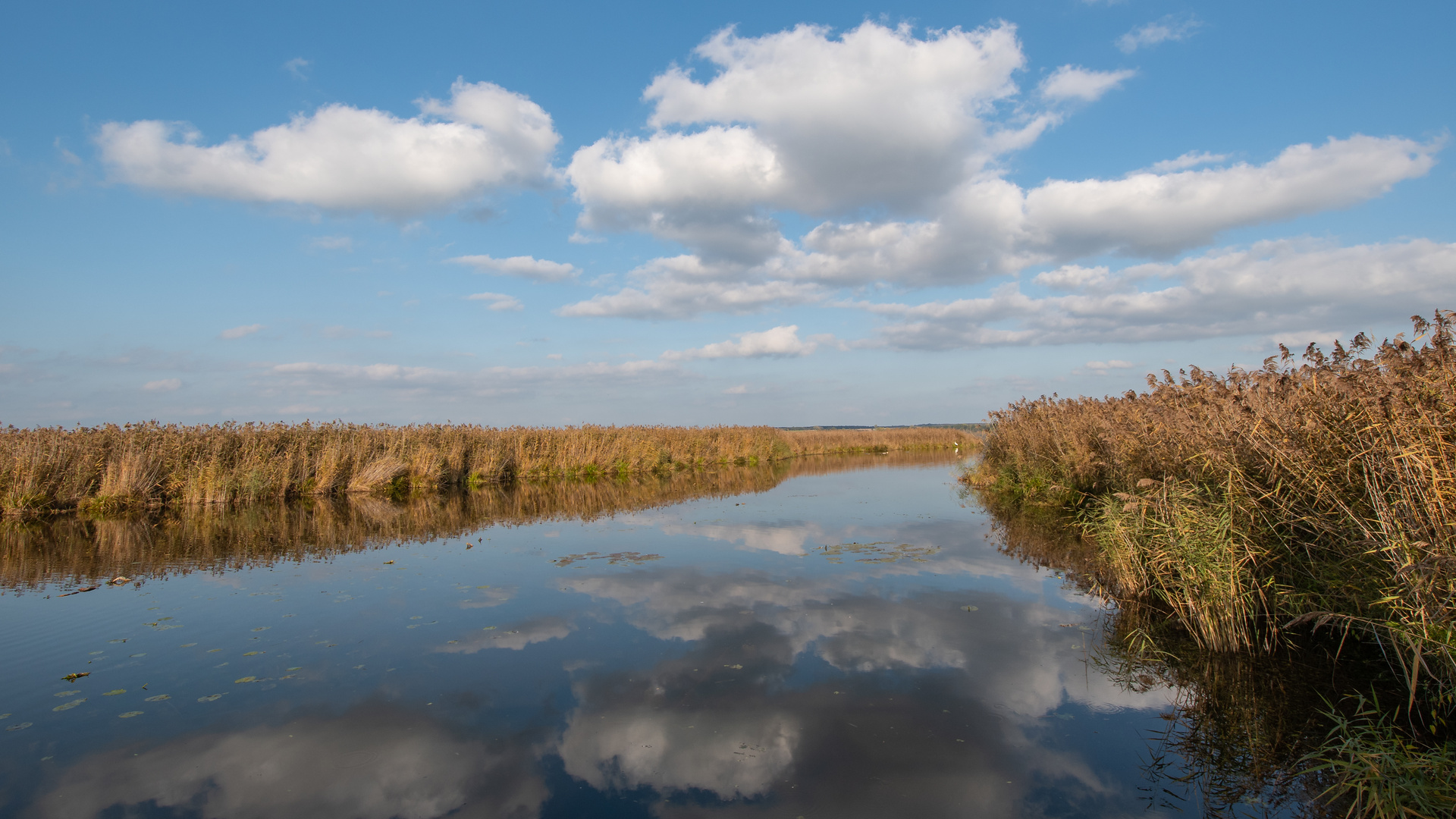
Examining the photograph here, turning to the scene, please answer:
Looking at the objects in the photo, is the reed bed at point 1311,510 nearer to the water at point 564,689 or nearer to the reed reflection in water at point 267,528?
the water at point 564,689

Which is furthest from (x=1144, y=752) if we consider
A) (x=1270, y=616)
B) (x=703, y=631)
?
(x=703, y=631)

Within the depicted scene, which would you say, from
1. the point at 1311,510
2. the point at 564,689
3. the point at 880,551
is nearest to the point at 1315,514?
the point at 1311,510

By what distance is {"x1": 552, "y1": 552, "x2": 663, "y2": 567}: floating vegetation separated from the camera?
1075 centimetres

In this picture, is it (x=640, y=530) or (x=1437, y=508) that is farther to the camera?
(x=640, y=530)

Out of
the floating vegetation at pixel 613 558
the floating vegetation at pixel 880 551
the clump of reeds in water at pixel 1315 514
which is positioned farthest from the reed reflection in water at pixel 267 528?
the clump of reeds in water at pixel 1315 514

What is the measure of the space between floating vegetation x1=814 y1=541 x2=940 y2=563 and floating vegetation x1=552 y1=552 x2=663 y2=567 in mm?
2819

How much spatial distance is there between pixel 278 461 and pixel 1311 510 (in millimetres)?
22445

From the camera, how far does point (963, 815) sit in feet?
12.4

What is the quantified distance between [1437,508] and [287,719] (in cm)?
779

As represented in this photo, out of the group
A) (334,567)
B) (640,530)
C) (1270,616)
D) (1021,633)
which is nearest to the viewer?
(1270,616)

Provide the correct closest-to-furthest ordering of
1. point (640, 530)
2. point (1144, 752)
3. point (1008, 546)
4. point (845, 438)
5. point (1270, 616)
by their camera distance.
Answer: point (1144, 752)
point (1270, 616)
point (1008, 546)
point (640, 530)
point (845, 438)

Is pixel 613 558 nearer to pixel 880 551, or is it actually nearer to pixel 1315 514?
pixel 880 551

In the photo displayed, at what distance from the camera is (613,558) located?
36.5 feet

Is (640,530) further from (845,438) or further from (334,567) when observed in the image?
(845,438)
